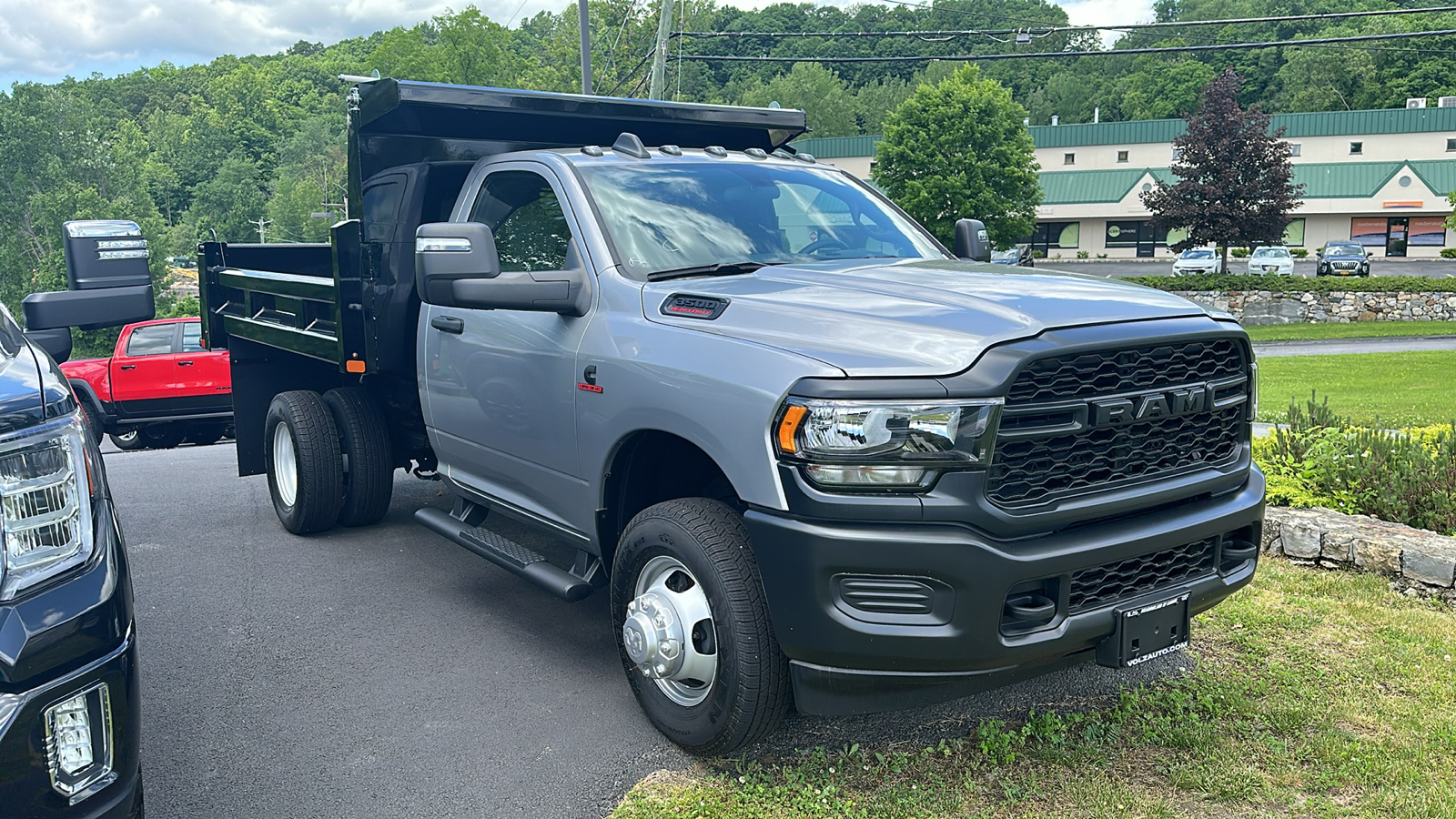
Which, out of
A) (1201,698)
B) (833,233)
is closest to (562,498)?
(833,233)

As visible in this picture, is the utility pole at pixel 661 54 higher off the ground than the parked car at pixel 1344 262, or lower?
higher

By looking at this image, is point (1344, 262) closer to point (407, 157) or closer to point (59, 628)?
point (407, 157)

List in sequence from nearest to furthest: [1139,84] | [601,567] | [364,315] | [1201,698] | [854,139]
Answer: [1201,698] < [601,567] < [364,315] < [854,139] < [1139,84]

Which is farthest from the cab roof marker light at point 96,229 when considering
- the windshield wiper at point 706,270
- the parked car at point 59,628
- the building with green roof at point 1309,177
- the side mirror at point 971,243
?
the building with green roof at point 1309,177

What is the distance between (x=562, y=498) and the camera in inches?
177

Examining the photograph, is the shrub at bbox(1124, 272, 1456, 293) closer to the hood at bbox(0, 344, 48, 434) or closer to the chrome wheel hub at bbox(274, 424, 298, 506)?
the chrome wheel hub at bbox(274, 424, 298, 506)

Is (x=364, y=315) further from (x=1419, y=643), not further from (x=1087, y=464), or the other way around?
(x=1419, y=643)

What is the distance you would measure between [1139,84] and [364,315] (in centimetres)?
11065

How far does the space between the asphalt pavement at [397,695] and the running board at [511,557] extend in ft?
1.37

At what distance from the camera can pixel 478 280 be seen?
13.9ft

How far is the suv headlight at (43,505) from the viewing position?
2402 mm

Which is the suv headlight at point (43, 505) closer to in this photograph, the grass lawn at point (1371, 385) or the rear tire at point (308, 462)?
the rear tire at point (308, 462)

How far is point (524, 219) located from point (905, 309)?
2.18 m

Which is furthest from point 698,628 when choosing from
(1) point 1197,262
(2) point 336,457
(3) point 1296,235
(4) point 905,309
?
(3) point 1296,235
